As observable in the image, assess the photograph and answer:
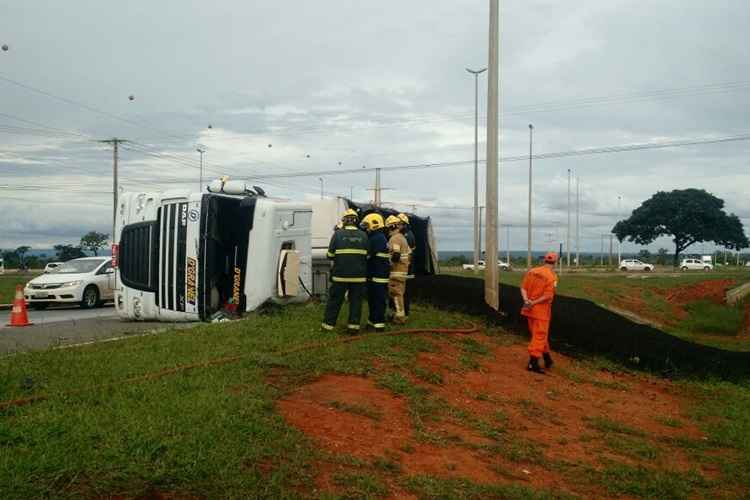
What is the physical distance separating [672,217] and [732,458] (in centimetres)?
7523

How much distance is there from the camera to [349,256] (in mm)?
10375

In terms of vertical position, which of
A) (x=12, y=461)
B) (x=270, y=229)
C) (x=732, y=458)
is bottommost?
(x=732, y=458)

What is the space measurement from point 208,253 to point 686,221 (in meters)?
73.1

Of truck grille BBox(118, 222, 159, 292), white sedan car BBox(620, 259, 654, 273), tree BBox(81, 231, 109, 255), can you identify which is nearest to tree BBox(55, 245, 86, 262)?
tree BBox(81, 231, 109, 255)

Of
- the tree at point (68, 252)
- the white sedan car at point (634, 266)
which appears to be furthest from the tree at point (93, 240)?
the white sedan car at point (634, 266)

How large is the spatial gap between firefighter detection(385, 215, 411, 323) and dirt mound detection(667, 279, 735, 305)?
764 inches

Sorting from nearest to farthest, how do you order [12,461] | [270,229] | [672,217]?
[12,461], [270,229], [672,217]

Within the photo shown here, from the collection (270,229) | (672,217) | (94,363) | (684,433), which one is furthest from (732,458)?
(672,217)

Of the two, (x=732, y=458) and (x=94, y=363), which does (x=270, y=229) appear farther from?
(x=732, y=458)

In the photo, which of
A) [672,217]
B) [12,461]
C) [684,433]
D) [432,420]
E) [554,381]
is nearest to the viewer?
[12,461]

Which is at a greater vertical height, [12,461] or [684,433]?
[12,461]

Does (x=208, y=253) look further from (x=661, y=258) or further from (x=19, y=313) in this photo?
(x=661, y=258)

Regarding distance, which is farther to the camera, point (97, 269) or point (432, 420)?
point (97, 269)

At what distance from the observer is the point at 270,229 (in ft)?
42.1
